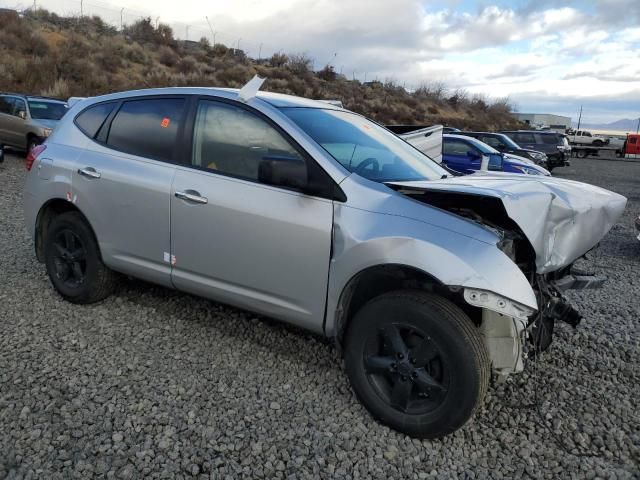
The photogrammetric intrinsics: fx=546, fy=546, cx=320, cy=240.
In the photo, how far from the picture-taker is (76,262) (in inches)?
174

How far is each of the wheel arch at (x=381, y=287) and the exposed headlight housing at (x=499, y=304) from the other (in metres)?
0.13

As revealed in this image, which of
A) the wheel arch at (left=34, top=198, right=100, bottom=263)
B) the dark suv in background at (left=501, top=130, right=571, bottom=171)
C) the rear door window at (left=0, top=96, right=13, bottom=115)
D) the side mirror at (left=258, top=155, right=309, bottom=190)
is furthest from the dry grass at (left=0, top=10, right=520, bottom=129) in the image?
the side mirror at (left=258, top=155, right=309, bottom=190)

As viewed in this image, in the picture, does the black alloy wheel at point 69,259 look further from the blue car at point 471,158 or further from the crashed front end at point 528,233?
the blue car at point 471,158

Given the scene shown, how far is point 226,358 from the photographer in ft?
12.1

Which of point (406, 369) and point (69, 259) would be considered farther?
point (69, 259)

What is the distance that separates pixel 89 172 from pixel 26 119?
10.6m

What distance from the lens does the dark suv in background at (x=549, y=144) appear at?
2358 centimetres

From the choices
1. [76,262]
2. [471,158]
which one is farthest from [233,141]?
[471,158]

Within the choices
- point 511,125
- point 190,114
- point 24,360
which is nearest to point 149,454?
point 24,360

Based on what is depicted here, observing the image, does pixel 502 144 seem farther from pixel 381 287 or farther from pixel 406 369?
pixel 406 369

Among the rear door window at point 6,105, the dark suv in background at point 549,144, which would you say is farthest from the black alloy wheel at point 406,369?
the dark suv in background at point 549,144

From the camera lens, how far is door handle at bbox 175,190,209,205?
3531 mm

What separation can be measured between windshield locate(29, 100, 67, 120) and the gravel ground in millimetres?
10335

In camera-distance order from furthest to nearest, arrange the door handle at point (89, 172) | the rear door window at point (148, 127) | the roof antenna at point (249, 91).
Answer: the door handle at point (89, 172), the rear door window at point (148, 127), the roof antenna at point (249, 91)
